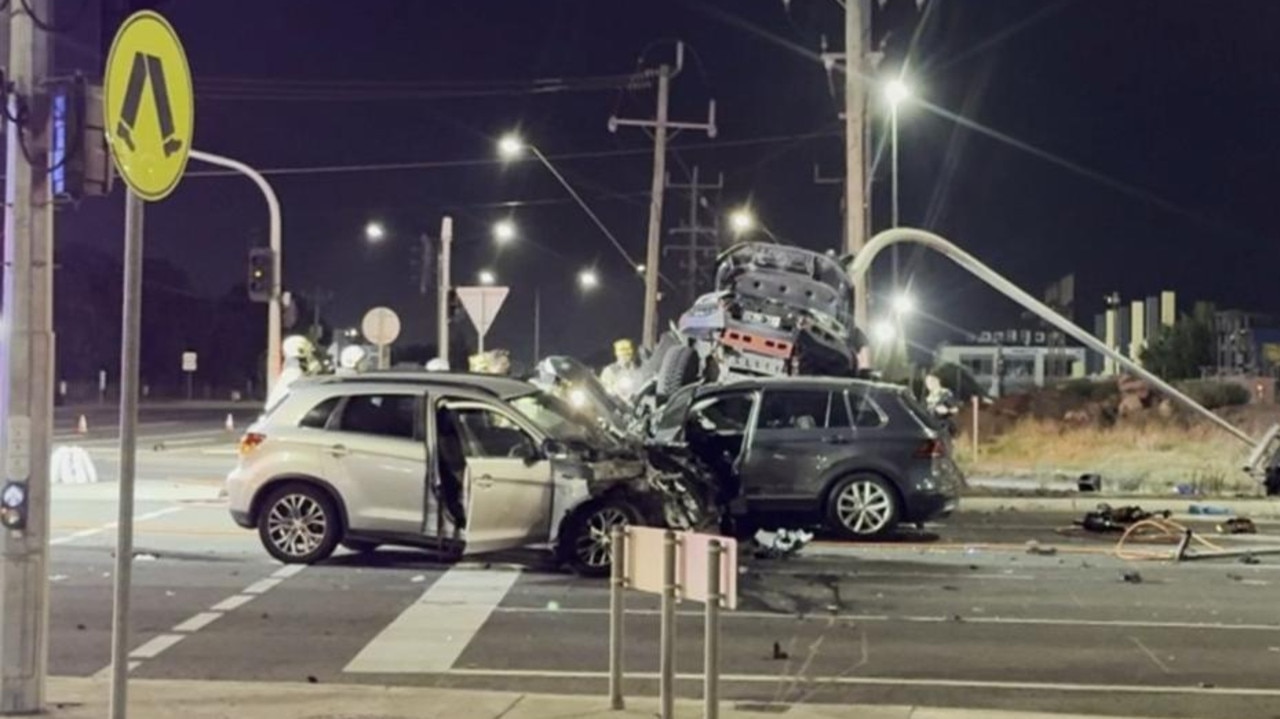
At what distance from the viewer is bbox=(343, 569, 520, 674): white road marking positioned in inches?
378

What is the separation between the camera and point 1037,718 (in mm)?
8023

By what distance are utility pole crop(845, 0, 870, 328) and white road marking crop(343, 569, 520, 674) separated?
10632 millimetres

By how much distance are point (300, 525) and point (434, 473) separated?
1.32 m

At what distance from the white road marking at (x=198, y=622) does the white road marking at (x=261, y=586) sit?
3.31 feet

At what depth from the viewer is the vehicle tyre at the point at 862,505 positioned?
15.7 metres

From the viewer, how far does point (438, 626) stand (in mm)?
10852

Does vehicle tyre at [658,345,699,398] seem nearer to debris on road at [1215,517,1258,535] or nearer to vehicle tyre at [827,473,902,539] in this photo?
vehicle tyre at [827,473,902,539]

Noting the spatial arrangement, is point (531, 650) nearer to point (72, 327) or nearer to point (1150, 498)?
point (1150, 498)

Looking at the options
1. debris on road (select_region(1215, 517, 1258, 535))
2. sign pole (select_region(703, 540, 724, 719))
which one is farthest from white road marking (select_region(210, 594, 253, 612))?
debris on road (select_region(1215, 517, 1258, 535))

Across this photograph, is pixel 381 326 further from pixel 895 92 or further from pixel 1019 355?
pixel 1019 355

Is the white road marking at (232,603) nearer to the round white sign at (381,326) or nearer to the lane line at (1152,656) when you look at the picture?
the lane line at (1152,656)

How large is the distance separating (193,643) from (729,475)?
21.8 feet

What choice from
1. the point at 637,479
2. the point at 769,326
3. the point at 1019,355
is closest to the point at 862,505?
the point at 637,479

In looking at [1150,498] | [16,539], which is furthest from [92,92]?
[1150,498]
